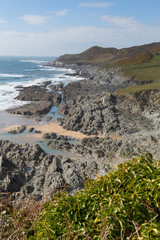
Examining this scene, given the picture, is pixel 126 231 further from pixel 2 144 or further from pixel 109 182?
pixel 2 144

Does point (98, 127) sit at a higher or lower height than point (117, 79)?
lower

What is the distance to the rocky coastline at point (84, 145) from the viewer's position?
12.2 metres

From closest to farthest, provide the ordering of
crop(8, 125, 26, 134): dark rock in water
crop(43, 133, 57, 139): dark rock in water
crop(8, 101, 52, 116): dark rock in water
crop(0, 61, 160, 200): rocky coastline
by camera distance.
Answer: crop(0, 61, 160, 200): rocky coastline, crop(43, 133, 57, 139): dark rock in water, crop(8, 125, 26, 134): dark rock in water, crop(8, 101, 52, 116): dark rock in water

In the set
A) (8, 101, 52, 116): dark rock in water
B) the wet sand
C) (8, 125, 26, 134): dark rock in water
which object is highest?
(8, 101, 52, 116): dark rock in water

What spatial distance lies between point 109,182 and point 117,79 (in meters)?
61.4

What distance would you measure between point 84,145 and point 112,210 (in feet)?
61.5

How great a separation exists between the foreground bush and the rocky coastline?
3.84 meters

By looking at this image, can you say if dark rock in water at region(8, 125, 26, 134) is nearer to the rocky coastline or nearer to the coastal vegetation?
the rocky coastline

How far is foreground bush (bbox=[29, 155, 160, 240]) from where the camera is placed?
194cm

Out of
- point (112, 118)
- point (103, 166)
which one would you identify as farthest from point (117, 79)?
point (103, 166)

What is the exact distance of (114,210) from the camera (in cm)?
197

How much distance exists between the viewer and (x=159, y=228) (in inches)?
70.4

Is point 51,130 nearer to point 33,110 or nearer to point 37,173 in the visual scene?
point 33,110

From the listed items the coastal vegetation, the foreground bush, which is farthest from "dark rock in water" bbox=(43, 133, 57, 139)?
the foreground bush
